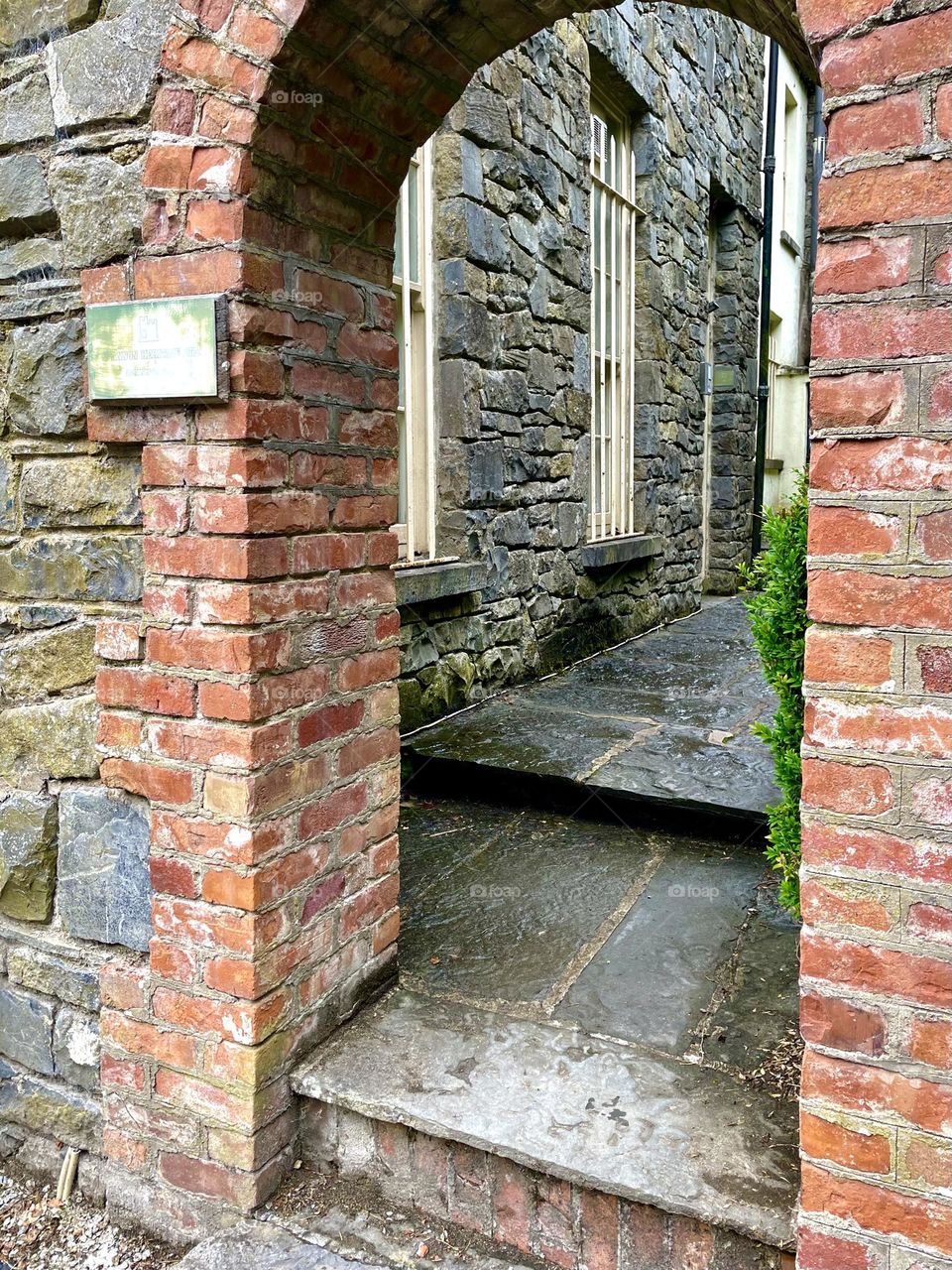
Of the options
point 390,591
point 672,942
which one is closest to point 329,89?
point 390,591

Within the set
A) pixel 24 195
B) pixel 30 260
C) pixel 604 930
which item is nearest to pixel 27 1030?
pixel 604 930

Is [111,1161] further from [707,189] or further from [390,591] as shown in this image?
[707,189]

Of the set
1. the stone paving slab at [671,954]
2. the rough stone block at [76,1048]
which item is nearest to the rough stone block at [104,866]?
the rough stone block at [76,1048]

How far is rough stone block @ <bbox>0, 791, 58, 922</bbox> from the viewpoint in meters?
2.19

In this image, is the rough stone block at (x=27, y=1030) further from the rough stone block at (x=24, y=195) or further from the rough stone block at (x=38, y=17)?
the rough stone block at (x=38, y=17)

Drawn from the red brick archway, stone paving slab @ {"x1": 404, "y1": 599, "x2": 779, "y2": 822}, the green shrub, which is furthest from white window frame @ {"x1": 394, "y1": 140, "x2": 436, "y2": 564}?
the green shrub

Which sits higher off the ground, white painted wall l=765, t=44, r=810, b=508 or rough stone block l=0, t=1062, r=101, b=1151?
white painted wall l=765, t=44, r=810, b=508

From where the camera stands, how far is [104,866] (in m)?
2.11

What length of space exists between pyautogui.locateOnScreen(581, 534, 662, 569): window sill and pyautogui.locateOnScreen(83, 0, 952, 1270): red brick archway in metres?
3.39

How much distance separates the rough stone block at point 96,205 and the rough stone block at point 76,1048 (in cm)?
167

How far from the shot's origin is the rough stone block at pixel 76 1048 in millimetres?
2189

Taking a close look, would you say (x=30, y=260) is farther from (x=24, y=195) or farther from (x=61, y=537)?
(x=61, y=537)

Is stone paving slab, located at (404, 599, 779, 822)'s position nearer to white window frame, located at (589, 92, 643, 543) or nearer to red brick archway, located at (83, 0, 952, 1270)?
→ red brick archway, located at (83, 0, 952, 1270)

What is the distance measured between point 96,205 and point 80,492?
58 cm
